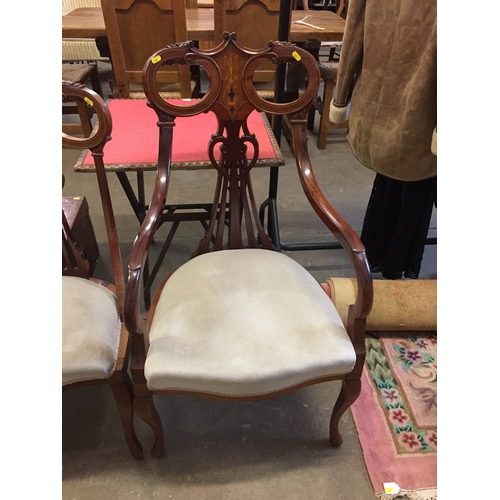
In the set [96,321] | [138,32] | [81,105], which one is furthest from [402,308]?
[81,105]

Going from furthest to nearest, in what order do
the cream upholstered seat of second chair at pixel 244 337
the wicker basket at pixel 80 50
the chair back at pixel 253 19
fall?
the wicker basket at pixel 80 50
the chair back at pixel 253 19
the cream upholstered seat of second chair at pixel 244 337

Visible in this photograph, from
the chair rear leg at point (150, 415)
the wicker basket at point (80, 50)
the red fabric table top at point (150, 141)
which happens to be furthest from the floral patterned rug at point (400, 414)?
the wicker basket at point (80, 50)

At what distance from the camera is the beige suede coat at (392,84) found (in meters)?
0.98

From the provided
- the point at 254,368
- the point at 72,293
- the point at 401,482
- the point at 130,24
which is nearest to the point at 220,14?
the point at 130,24

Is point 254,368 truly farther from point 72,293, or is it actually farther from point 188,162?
point 188,162

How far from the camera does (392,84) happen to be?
1.08m

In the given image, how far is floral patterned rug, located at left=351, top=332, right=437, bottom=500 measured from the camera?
1.06 metres

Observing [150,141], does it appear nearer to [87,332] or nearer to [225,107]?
[225,107]

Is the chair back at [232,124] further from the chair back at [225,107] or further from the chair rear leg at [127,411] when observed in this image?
the chair rear leg at [127,411]

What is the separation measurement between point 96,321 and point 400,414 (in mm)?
941

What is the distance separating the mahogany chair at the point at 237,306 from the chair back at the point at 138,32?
0.88 m

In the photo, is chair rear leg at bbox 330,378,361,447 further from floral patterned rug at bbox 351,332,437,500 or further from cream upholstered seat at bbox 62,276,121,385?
cream upholstered seat at bbox 62,276,121,385

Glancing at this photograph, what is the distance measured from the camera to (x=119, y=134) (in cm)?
130

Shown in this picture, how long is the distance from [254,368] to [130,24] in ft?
5.57
